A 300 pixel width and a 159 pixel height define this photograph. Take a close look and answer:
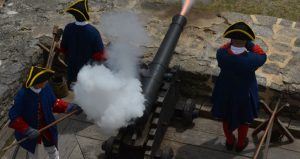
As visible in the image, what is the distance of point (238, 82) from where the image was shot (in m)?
4.91

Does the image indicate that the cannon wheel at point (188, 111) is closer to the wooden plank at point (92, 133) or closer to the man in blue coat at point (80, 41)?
the wooden plank at point (92, 133)

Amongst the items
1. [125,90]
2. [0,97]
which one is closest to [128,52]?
[125,90]

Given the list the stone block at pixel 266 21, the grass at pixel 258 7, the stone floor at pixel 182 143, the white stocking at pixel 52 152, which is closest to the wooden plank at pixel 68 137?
the stone floor at pixel 182 143

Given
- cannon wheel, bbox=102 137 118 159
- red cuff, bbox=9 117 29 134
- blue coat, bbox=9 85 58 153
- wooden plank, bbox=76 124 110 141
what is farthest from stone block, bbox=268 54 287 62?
red cuff, bbox=9 117 29 134

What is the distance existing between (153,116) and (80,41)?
4.24ft

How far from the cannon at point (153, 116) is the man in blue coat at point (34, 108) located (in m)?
0.68

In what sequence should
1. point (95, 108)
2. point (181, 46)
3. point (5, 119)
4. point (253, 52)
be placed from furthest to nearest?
point (181, 46) → point (5, 119) → point (253, 52) → point (95, 108)

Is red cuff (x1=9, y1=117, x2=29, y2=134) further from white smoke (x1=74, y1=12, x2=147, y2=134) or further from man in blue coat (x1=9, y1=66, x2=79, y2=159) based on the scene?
white smoke (x1=74, y1=12, x2=147, y2=134)

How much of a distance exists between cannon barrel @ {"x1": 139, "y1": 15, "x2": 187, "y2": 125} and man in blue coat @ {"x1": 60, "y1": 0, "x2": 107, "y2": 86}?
79 centimetres

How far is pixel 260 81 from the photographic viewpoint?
584 centimetres

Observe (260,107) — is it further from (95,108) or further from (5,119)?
(5,119)

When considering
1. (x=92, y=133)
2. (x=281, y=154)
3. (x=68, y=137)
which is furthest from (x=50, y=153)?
(x=281, y=154)

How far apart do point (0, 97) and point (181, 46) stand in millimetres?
2643

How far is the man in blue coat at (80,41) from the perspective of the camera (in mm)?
5266
